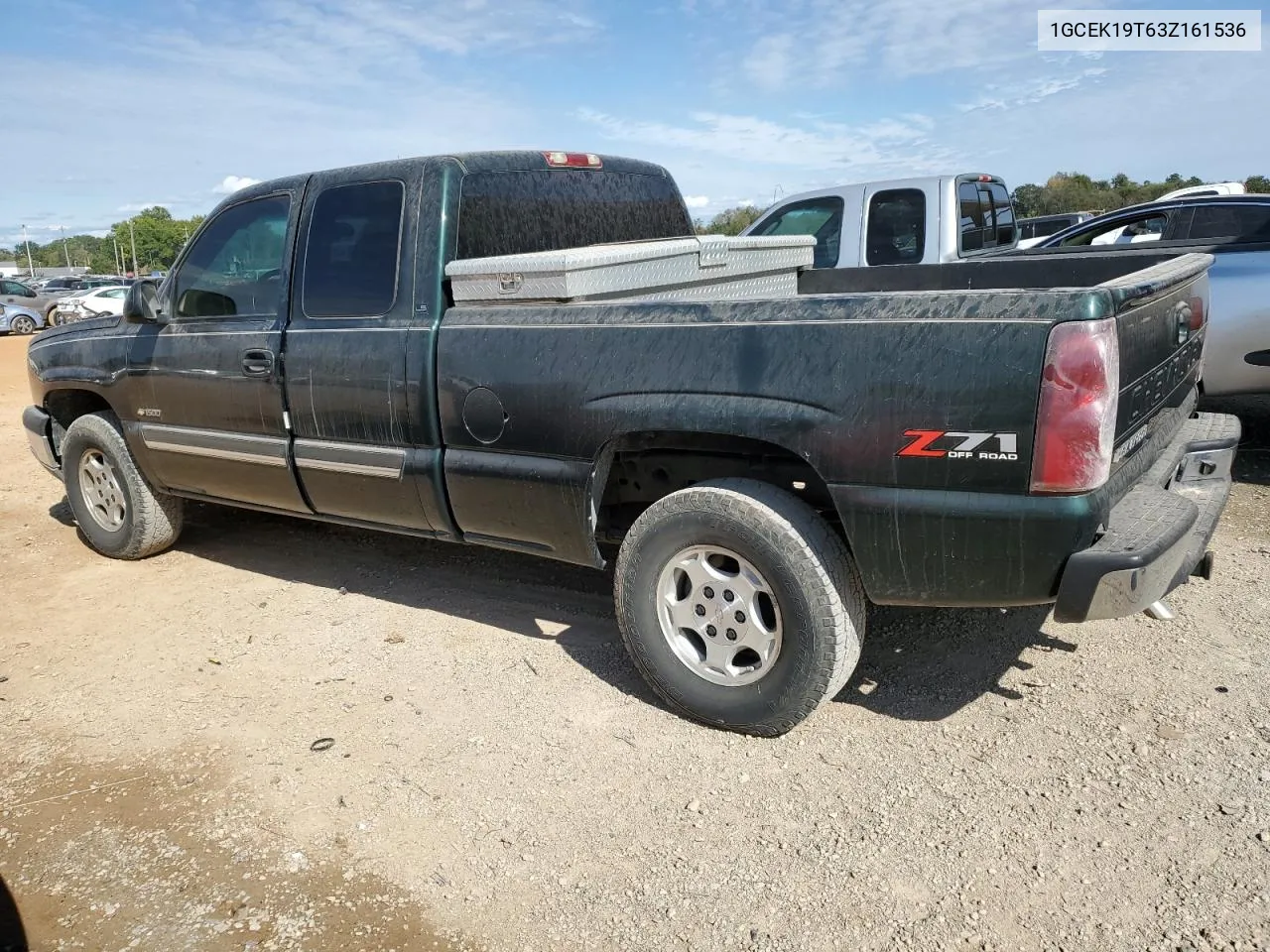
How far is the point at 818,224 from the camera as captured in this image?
26.4 feet

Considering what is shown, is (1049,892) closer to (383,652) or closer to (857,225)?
(383,652)

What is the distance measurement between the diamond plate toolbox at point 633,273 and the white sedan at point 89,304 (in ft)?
82.3

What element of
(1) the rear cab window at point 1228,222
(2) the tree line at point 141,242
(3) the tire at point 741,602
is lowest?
(3) the tire at point 741,602

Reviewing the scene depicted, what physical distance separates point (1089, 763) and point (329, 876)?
2309mm

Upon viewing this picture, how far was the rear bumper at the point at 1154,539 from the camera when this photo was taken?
265 centimetres

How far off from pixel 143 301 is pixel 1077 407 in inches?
170

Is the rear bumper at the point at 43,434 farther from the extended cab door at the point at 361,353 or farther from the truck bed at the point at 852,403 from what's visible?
the truck bed at the point at 852,403

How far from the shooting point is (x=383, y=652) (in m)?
4.18

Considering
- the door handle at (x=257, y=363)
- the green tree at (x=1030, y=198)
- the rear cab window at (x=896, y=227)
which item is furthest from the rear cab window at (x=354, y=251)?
the green tree at (x=1030, y=198)

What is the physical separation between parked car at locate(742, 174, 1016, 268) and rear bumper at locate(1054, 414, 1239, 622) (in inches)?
161

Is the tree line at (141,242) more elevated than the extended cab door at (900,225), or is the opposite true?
the tree line at (141,242)

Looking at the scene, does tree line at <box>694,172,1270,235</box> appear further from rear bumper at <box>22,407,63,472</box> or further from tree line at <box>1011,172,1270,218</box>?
rear bumper at <box>22,407,63,472</box>

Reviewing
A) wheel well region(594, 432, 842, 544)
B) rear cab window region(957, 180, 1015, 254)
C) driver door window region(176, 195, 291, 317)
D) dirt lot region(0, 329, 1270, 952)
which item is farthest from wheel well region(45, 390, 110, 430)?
rear cab window region(957, 180, 1015, 254)

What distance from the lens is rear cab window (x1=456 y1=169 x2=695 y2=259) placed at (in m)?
4.03
